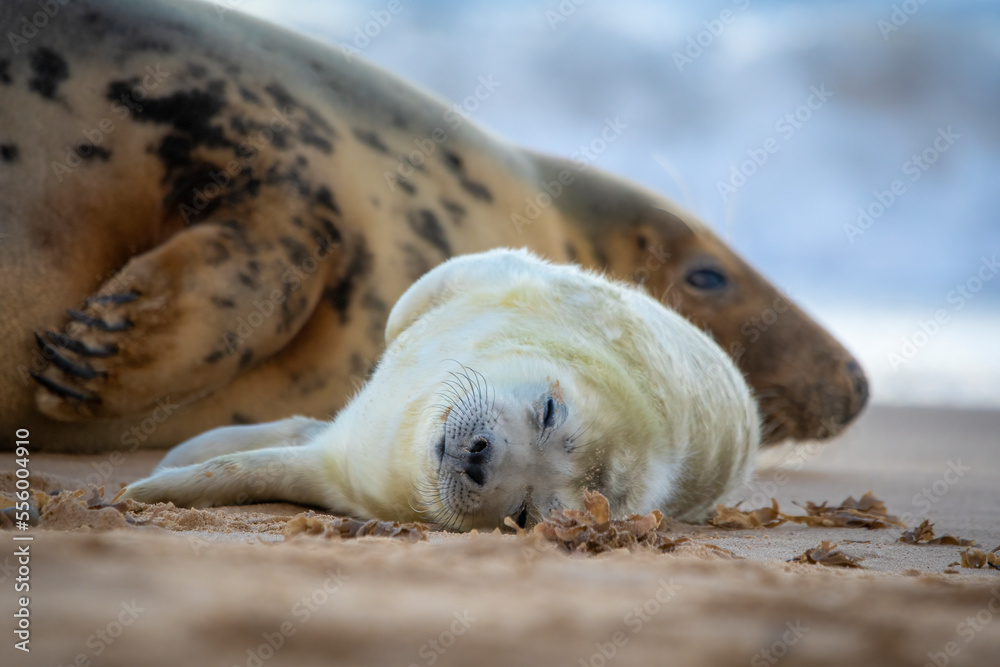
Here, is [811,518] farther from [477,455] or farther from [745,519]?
[477,455]

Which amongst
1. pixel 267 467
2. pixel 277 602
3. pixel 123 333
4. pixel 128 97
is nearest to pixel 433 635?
pixel 277 602

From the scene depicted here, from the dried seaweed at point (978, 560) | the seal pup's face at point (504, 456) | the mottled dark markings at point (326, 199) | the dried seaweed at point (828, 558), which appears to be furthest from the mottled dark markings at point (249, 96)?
the dried seaweed at point (978, 560)

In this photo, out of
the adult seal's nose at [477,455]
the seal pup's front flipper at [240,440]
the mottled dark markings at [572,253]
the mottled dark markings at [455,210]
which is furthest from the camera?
the mottled dark markings at [572,253]

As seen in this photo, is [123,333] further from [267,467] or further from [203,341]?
[267,467]

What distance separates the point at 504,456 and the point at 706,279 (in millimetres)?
2676

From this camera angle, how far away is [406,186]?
12.0ft

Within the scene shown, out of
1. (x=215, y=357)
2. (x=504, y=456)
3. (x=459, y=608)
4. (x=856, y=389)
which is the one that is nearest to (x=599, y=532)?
(x=504, y=456)

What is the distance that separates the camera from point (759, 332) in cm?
412

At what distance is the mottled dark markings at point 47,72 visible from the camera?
3107 mm

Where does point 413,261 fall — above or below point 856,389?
below

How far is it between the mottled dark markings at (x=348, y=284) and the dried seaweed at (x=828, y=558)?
202 cm

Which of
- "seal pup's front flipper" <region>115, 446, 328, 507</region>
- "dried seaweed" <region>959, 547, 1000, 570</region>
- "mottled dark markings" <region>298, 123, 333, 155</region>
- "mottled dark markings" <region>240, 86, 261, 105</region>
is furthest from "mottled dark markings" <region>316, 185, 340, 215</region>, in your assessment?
"dried seaweed" <region>959, 547, 1000, 570</region>

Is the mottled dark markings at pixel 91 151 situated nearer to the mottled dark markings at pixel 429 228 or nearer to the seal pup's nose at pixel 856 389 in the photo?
the mottled dark markings at pixel 429 228

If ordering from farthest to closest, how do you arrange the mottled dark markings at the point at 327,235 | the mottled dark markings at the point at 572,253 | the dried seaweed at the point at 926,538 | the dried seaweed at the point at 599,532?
the mottled dark markings at the point at 572,253
the mottled dark markings at the point at 327,235
the dried seaweed at the point at 926,538
the dried seaweed at the point at 599,532
